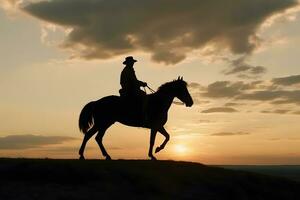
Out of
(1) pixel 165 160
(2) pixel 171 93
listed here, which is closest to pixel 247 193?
(1) pixel 165 160

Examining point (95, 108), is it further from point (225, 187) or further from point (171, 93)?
point (225, 187)

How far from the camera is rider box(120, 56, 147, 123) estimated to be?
24438 millimetres

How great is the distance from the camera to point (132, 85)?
24797 millimetres

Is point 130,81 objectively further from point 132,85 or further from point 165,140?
point 165,140

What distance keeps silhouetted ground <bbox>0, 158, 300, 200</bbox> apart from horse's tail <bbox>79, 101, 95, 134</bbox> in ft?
8.13

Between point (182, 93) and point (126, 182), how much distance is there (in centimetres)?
671

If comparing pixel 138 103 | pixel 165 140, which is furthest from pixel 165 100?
pixel 165 140

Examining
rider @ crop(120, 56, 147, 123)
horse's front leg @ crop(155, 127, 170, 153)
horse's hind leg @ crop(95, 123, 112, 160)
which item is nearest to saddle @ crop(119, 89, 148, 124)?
rider @ crop(120, 56, 147, 123)

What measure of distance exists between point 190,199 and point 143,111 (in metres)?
5.79

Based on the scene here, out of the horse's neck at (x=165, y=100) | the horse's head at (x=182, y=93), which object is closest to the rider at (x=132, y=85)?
the horse's neck at (x=165, y=100)

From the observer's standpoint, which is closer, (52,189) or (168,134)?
(52,189)

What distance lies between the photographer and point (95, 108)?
78.9 ft

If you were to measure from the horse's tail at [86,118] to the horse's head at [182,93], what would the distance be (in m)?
4.35

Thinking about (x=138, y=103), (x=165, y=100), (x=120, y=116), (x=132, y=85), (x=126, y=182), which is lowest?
(x=126, y=182)
